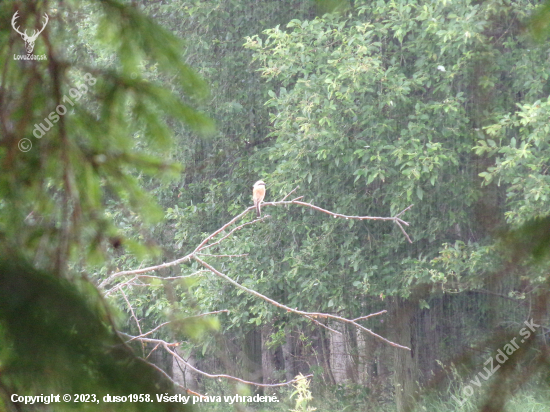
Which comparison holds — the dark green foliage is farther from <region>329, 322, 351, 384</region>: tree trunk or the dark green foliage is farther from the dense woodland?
<region>329, 322, 351, 384</region>: tree trunk

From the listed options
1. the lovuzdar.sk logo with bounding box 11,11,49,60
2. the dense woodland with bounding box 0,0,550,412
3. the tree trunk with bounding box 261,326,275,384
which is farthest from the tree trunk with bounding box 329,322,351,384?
the lovuzdar.sk logo with bounding box 11,11,49,60

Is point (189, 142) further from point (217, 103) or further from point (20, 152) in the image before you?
point (20, 152)

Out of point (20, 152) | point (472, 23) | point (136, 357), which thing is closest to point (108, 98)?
point (20, 152)

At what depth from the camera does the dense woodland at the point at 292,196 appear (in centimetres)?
56

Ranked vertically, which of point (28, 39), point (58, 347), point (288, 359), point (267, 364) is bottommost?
point (267, 364)

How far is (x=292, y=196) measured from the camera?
4.79 meters

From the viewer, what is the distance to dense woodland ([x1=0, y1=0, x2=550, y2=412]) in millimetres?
560

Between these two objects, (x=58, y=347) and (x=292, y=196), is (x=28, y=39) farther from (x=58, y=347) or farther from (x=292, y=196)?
(x=292, y=196)

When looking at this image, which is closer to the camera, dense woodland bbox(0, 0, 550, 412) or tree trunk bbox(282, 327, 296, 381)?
dense woodland bbox(0, 0, 550, 412)

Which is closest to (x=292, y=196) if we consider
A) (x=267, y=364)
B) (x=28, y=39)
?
(x=267, y=364)

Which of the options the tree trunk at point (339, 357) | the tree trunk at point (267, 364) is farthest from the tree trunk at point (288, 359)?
the tree trunk at point (339, 357)

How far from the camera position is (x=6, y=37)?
861mm

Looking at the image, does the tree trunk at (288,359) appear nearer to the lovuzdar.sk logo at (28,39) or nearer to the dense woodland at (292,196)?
the dense woodland at (292,196)

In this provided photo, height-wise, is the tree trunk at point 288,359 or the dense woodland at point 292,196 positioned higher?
the dense woodland at point 292,196
